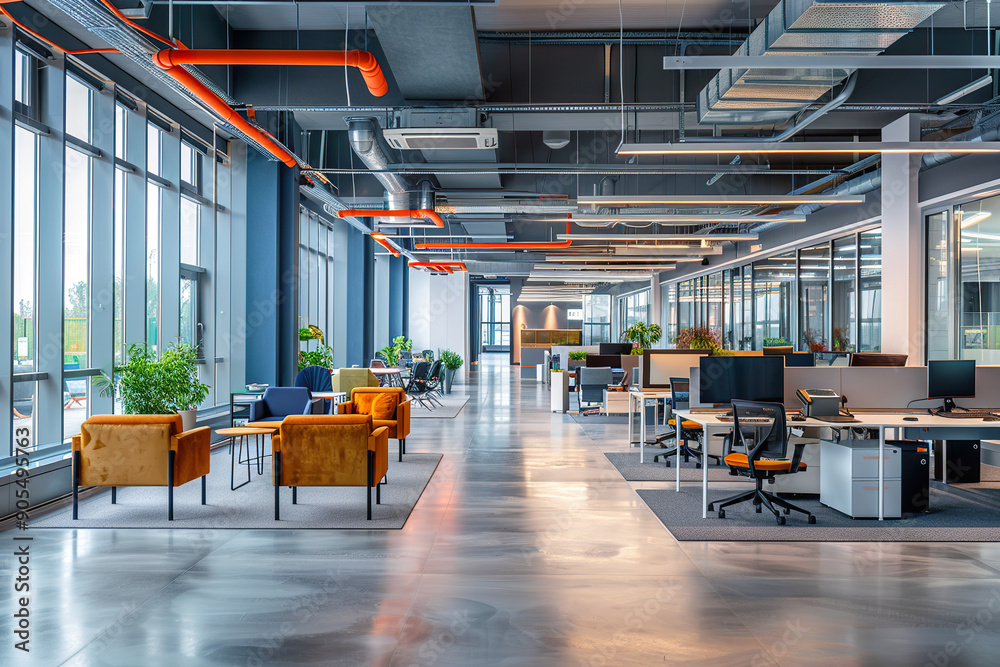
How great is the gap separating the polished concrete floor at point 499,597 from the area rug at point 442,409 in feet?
22.0

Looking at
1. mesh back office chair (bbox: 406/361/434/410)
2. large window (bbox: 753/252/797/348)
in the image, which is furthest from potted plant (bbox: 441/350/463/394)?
large window (bbox: 753/252/797/348)

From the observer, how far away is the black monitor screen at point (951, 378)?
20.1 ft

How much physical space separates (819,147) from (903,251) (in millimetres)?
3692

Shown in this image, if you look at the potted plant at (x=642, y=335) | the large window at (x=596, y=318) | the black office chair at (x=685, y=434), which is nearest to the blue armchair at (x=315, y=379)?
the black office chair at (x=685, y=434)

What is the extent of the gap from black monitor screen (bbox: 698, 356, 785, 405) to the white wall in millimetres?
14654

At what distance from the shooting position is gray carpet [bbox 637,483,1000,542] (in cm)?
486

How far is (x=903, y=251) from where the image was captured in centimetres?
856

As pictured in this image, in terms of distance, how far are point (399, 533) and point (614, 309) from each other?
26785 millimetres

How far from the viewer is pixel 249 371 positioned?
9.88 meters

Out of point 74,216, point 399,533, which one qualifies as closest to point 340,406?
point 399,533

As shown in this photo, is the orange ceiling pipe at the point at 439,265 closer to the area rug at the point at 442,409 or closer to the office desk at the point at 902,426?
the area rug at the point at 442,409

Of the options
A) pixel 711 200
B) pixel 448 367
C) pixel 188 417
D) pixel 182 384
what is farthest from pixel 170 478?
pixel 448 367

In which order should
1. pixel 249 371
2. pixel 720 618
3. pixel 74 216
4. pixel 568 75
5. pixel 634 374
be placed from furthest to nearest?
1. pixel 634 374
2. pixel 249 371
3. pixel 568 75
4. pixel 74 216
5. pixel 720 618

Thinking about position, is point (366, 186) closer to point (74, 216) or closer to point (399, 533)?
point (74, 216)
